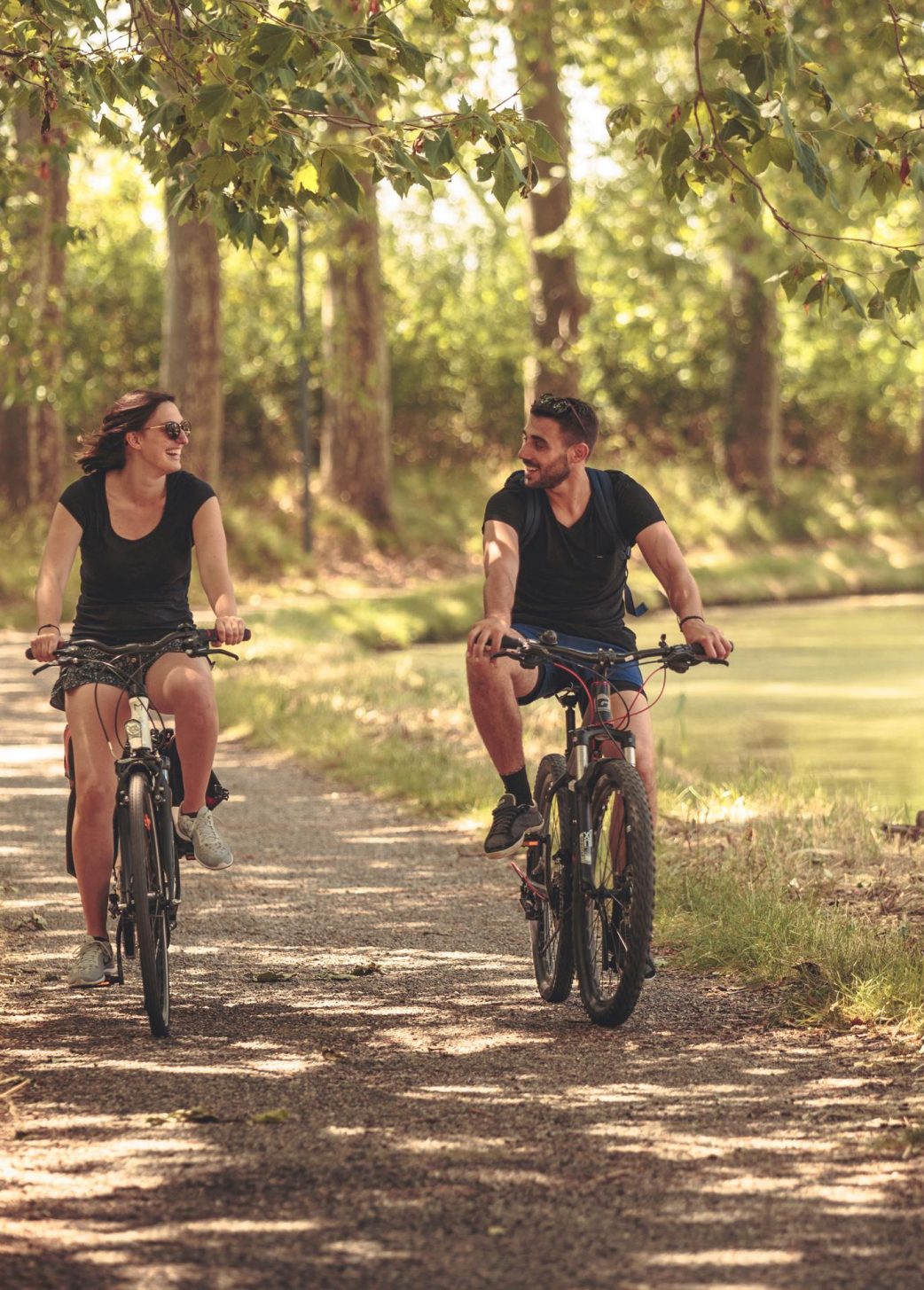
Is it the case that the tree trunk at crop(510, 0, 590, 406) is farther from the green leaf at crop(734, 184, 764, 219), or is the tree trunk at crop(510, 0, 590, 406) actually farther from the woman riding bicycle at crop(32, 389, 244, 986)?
the woman riding bicycle at crop(32, 389, 244, 986)

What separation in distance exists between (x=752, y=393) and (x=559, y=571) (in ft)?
90.2

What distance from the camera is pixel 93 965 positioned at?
6461 mm

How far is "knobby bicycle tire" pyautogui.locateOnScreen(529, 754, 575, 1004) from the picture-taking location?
6.03m

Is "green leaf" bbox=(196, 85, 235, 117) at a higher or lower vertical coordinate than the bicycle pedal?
higher

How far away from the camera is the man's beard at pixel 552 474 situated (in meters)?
6.23

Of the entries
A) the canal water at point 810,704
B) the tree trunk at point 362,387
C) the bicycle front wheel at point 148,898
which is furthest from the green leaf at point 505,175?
the tree trunk at point 362,387

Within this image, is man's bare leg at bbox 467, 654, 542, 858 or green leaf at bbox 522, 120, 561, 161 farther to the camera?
man's bare leg at bbox 467, 654, 542, 858

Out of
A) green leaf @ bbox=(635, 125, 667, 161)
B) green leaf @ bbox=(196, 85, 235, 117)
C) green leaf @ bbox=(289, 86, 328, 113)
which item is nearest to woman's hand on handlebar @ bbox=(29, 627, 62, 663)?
green leaf @ bbox=(196, 85, 235, 117)

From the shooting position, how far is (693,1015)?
6.04 meters

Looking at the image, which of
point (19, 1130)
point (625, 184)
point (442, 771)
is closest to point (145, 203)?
point (625, 184)

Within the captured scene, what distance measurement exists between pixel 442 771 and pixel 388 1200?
701cm

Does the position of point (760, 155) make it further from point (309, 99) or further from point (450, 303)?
point (450, 303)

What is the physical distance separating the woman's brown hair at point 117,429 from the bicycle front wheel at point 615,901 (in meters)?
1.87

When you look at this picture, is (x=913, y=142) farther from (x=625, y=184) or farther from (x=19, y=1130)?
(x=625, y=184)
